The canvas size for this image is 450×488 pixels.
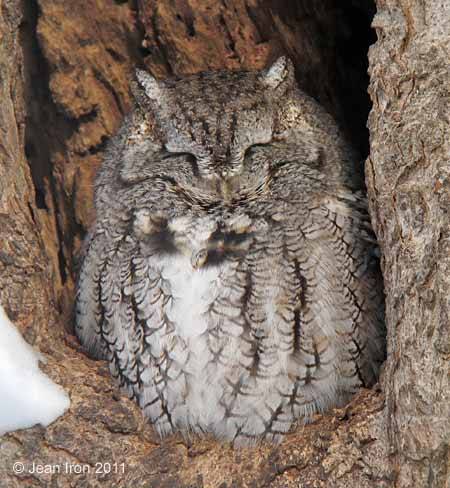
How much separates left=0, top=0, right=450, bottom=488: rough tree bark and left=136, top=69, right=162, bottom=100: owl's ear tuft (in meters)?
0.40

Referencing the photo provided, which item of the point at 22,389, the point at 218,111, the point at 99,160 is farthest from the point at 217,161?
the point at 99,160

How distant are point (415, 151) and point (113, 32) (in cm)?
151

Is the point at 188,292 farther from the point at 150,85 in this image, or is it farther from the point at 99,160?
the point at 99,160

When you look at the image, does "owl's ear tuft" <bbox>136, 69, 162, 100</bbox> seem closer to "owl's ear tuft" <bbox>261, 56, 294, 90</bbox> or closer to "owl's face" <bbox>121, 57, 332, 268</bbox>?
"owl's face" <bbox>121, 57, 332, 268</bbox>

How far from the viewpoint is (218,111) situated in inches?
90.2

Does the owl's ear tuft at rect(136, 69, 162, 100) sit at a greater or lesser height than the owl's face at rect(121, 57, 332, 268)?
greater

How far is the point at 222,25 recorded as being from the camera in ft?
9.55

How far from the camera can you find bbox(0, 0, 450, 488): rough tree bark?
1822 mm

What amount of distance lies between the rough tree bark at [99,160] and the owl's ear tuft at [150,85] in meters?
0.40

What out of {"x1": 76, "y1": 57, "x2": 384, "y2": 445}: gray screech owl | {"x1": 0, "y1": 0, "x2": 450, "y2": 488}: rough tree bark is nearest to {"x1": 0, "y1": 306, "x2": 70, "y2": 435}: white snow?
{"x1": 0, "y1": 0, "x2": 450, "y2": 488}: rough tree bark

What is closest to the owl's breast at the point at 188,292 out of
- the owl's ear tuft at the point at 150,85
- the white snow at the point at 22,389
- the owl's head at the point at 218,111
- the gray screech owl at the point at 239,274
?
the gray screech owl at the point at 239,274

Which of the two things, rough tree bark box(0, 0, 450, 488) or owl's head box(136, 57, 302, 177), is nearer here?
rough tree bark box(0, 0, 450, 488)

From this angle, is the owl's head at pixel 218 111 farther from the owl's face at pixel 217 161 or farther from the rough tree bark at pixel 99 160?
the rough tree bark at pixel 99 160

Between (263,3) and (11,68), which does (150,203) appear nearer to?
(11,68)
